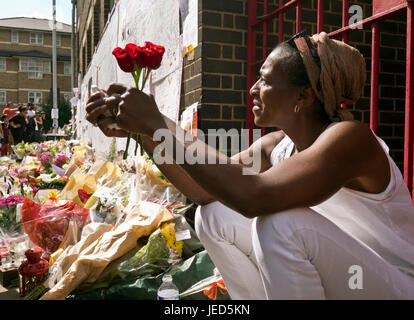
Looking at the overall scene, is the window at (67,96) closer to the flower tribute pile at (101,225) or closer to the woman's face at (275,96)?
the flower tribute pile at (101,225)

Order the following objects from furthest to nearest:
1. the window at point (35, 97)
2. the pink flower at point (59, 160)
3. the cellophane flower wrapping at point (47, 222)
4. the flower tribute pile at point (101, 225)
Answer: the window at point (35, 97) < the pink flower at point (59, 160) < the cellophane flower wrapping at point (47, 222) < the flower tribute pile at point (101, 225)

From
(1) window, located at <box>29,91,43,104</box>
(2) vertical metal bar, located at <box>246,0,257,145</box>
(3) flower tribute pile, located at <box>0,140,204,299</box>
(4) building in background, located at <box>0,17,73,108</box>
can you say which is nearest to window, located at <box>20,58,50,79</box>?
(4) building in background, located at <box>0,17,73,108</box>

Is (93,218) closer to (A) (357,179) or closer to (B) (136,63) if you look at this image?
(B) (136,63)

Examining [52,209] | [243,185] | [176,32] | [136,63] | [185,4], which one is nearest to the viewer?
[243,185]

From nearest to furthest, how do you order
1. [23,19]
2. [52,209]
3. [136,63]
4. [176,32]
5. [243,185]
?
1. [243,185]
2. [136,63]
3. [52,209]
4. [176,32]
5. [23,19]

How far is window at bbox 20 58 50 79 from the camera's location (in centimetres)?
3450

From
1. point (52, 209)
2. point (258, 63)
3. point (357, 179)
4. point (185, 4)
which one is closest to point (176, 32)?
point (185, 4)

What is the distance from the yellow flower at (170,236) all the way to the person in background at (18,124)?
11.0 metres

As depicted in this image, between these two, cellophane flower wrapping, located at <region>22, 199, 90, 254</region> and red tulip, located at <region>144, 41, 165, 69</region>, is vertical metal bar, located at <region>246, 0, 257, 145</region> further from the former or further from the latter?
red tulip, located at <region>144, 41, 165, 69</region>

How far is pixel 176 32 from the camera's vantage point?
11.0 feet

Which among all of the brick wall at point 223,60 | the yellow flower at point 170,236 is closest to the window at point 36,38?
the brick wall at point 223,60

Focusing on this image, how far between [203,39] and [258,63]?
0.41 metres

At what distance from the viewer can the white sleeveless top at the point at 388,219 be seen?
1343 mm

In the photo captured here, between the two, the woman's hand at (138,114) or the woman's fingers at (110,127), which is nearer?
the woman's hand at (138,114)
